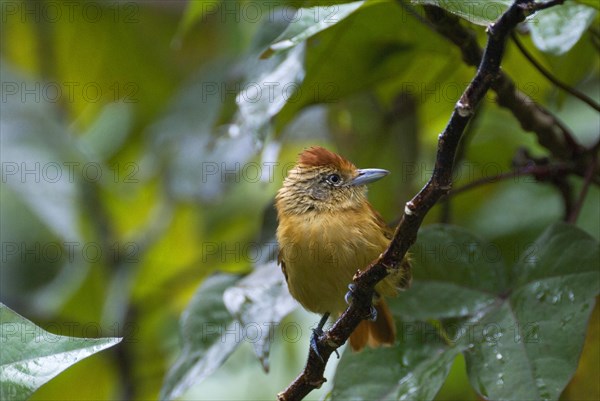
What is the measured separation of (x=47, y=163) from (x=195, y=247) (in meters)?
0.70

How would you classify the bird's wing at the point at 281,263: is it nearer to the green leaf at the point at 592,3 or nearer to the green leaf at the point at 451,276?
the green leaf at the point at 451,276

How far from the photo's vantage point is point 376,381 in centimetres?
207

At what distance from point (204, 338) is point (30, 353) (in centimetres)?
80

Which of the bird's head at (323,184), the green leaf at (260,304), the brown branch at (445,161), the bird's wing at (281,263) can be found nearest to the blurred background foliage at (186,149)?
the bird's head at (323,184)

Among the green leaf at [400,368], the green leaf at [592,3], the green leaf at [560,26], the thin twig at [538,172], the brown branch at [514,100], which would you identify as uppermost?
the green leaf at [592,3]

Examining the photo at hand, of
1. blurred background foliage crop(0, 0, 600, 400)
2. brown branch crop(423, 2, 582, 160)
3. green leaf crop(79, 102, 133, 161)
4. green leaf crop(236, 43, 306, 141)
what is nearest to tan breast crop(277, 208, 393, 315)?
blurred background foliage crop(0, 0, 600, 400)

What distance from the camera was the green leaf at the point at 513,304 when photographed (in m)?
1.92

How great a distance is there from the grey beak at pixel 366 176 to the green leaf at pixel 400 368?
1.64 feet

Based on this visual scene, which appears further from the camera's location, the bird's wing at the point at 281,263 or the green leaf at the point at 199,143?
the green leaf at the point at 199,143

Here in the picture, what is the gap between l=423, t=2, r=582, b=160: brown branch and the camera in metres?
1.98

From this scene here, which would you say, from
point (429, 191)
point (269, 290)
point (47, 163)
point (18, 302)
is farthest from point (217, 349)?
point (47, 163)

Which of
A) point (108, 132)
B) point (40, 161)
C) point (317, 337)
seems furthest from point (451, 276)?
point (108, 132)

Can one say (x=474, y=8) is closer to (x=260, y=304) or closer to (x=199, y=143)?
(x=260, y=304)

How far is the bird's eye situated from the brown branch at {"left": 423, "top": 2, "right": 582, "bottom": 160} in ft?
1.96
